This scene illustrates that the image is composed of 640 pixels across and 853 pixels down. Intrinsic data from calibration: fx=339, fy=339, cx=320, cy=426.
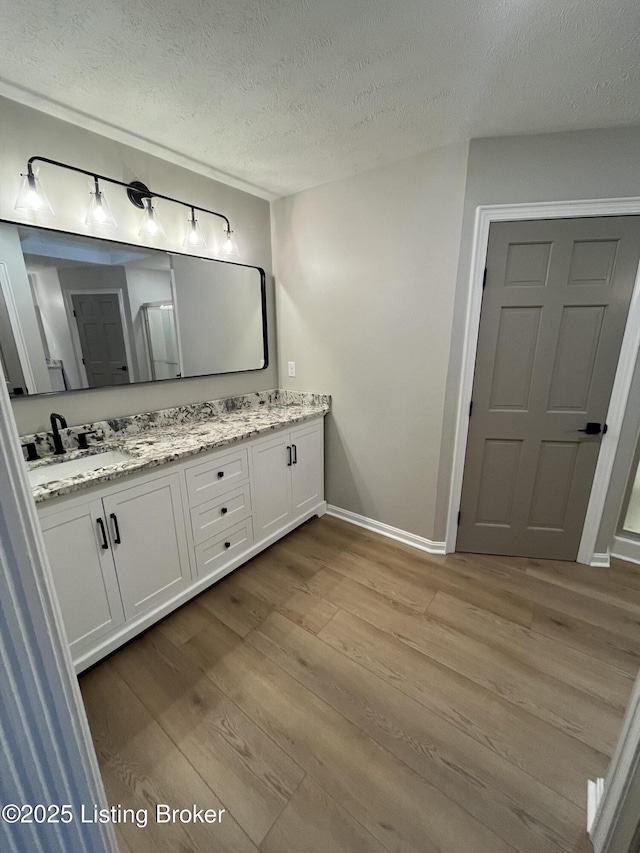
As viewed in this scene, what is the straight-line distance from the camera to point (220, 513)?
199 cm

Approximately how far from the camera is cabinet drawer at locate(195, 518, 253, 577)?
195 cm

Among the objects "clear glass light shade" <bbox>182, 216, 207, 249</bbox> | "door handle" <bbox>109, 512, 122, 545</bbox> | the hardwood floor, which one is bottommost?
the hardwood floor

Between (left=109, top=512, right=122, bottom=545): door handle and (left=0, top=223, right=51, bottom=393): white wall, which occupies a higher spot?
(left=0, top=223, right=51, bottom=393): white wall

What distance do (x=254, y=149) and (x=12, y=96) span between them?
106cm

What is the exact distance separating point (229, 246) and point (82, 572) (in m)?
2.10

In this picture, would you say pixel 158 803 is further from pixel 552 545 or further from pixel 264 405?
pixel 552 545

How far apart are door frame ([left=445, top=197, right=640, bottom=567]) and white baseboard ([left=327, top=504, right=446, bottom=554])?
0.16m

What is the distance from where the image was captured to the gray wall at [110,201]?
1.53 meters

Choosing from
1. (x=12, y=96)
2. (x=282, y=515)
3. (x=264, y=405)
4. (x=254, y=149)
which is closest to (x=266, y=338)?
(x=264, y=405)

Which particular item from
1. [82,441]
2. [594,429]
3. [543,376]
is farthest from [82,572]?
[594,429]

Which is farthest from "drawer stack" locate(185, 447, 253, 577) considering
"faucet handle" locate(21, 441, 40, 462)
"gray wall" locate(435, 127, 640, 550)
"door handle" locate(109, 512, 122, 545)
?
"gray wall" locate(435, 127, 640, 550)

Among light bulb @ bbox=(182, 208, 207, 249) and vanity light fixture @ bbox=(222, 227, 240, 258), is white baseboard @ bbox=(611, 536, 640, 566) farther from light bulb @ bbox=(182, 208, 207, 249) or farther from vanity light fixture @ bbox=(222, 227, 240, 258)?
light bulb @ bbox=(182, 208, 207, 249)

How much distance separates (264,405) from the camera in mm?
2824

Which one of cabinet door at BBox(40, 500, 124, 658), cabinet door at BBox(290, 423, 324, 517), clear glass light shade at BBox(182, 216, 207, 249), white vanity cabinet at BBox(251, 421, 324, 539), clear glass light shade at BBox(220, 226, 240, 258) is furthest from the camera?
cabinet door at BBox(290, 423, 324, 517)
